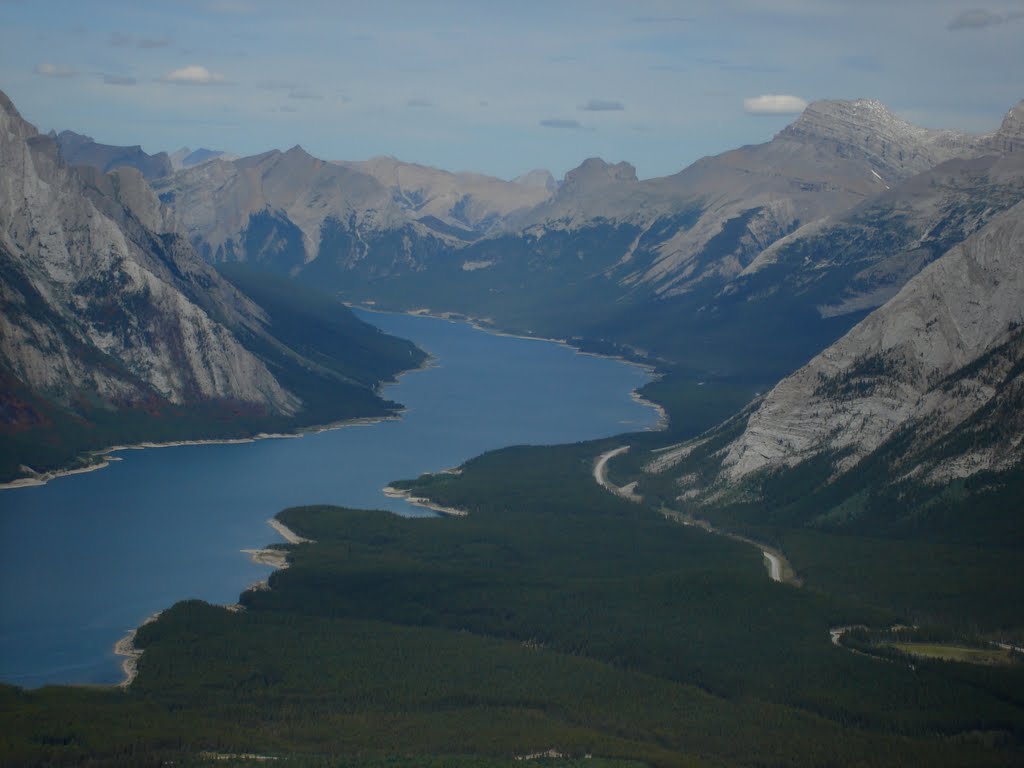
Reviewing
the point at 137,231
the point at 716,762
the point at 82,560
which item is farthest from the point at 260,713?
the point at 137,231

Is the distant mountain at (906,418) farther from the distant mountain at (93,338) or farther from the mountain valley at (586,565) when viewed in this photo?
the distant mountain at (93,338)

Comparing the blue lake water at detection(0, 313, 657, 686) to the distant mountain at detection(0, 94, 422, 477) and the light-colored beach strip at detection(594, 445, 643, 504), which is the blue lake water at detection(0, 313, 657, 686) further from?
the light-colored beach strip at detection(594, 445, 643, 504)

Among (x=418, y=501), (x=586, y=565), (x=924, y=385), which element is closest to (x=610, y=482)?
(x=418, y=501)

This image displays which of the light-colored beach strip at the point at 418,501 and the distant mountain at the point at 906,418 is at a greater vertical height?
the distant mountain at the point at 906,418

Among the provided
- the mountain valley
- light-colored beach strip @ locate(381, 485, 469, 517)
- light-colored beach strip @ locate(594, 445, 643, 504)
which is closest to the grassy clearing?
the mountain valley

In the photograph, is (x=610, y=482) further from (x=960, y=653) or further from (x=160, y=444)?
(x=960, y=653)

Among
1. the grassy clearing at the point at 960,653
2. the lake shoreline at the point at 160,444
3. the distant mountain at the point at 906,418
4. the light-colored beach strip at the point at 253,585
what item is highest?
the distant mountain at the point at 906,418

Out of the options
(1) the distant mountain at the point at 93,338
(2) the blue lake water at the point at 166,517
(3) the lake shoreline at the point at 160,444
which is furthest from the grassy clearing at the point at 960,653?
(1) the distant mountain at the point at 93,338
